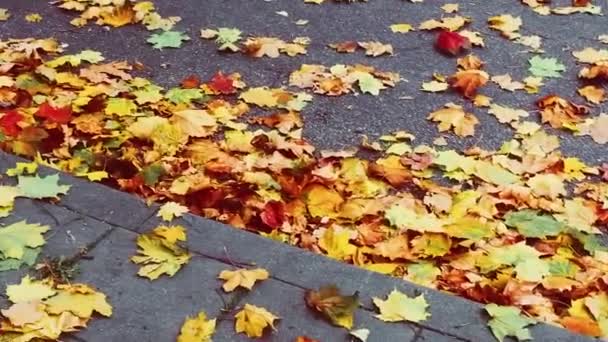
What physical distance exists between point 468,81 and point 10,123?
2.13m

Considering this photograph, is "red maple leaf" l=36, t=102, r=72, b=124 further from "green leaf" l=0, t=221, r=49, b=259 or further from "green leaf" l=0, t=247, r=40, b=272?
"green leaf" l=0, t=247, r=40, b=272

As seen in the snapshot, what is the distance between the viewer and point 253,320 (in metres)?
2.56

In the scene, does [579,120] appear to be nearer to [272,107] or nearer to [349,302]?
[272,107]

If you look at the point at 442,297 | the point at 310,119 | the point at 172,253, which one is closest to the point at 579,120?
the point at 310,119

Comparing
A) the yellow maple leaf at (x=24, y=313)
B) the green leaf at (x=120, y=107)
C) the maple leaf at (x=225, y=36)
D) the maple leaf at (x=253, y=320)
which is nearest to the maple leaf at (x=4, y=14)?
the maple leaf at (x=225, y=36)

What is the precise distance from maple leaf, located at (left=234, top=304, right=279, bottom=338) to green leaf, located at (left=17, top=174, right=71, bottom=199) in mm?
919

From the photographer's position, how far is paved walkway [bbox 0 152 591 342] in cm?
Answer: 255

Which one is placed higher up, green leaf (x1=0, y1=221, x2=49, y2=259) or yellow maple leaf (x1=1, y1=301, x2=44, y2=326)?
yellow maple leaf (x1=1, y1=301, x2=44, y2=326)

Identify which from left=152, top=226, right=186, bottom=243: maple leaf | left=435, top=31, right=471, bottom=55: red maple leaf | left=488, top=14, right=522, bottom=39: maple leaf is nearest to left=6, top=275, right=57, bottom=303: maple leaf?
left=152, top=226, right=186, bottom=243: maple leaf

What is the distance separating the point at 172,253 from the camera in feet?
9.32

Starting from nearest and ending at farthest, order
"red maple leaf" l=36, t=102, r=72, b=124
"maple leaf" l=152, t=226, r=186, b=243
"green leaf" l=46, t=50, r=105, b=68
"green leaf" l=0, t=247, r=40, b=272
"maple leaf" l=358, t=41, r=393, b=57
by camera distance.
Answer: "green leaf" l=0, t=247, r=40, b=272, "maple leaf" l=152, t=226, r=186, b=243, "red maple leaf" l=36, t=102, r=72, b=124, "green leaf" l=46, t=50, r=105, b=68, "maple leaf" l=358, t=41, r=393, b=57

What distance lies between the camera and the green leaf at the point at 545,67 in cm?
444

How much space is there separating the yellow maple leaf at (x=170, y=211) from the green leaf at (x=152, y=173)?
344mm

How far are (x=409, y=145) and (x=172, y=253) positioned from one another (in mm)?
1358
